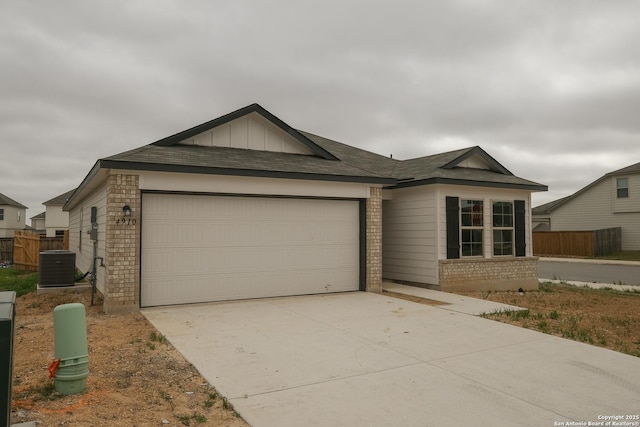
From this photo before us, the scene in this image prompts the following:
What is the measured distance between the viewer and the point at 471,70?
14555 millimetres

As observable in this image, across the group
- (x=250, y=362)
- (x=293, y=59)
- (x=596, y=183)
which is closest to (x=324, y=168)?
(x=293, y=59)

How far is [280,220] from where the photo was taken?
10.7 meters

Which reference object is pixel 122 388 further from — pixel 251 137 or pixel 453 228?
pixel 453 228

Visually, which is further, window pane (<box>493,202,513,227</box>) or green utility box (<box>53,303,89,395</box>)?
window pane (<box>493,202,513,227</box>)

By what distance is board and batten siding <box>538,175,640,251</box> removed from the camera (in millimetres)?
31812

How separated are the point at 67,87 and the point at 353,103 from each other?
449 inches

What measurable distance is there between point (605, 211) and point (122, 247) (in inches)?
1426

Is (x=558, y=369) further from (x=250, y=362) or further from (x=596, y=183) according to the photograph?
(x=596, y=183)

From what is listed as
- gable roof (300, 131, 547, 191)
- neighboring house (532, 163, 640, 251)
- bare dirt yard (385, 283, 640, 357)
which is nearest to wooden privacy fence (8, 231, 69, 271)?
gable roof (300, 131, 547, 191)

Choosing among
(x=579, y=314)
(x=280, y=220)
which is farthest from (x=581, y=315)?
(x=280, y=220)

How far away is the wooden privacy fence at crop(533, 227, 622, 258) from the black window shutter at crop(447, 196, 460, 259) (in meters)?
23.3

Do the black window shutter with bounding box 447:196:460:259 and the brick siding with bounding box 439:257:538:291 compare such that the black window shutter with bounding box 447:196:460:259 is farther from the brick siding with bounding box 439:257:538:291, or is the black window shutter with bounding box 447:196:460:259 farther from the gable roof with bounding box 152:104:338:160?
the gable roof with bounding box 152:104:338:160

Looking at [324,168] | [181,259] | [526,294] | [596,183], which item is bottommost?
[526,294]

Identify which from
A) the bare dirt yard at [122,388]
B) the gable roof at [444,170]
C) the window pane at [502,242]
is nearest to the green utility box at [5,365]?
the bare dirt yard at [122,388]
